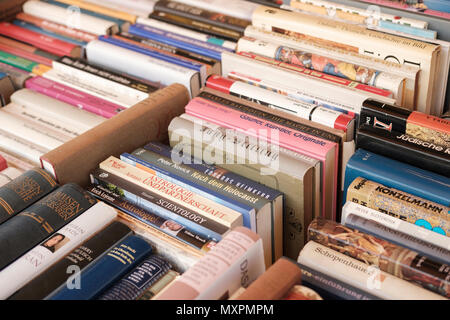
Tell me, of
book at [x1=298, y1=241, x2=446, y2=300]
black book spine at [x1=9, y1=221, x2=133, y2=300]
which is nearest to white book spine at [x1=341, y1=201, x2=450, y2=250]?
book at [x1=298, y1=241, x2=446, y2=300]

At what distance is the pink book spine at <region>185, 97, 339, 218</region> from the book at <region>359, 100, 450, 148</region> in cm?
11

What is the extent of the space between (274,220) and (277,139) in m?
0.20

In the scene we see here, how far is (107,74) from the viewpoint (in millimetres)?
1623

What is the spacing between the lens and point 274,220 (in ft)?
4.08

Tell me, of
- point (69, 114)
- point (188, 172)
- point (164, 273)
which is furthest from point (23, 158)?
point (164, 273)

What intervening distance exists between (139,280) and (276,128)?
19.5 inches

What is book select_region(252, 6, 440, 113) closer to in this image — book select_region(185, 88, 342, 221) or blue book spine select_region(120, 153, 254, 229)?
book select_region(185, 88, 342, 221)

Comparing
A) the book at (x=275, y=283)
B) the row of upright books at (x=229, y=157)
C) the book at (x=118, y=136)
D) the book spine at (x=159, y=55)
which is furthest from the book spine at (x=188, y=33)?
the book at (x=275, y=283)

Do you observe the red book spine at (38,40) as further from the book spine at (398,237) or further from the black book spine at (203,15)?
the book spine at (398,237)

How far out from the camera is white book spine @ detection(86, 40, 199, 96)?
1569 millimetres

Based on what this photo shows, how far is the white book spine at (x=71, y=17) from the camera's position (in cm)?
181

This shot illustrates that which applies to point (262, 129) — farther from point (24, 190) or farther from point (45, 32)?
point (45, 32)

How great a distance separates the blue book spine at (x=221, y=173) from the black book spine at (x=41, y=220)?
239 millimetres
